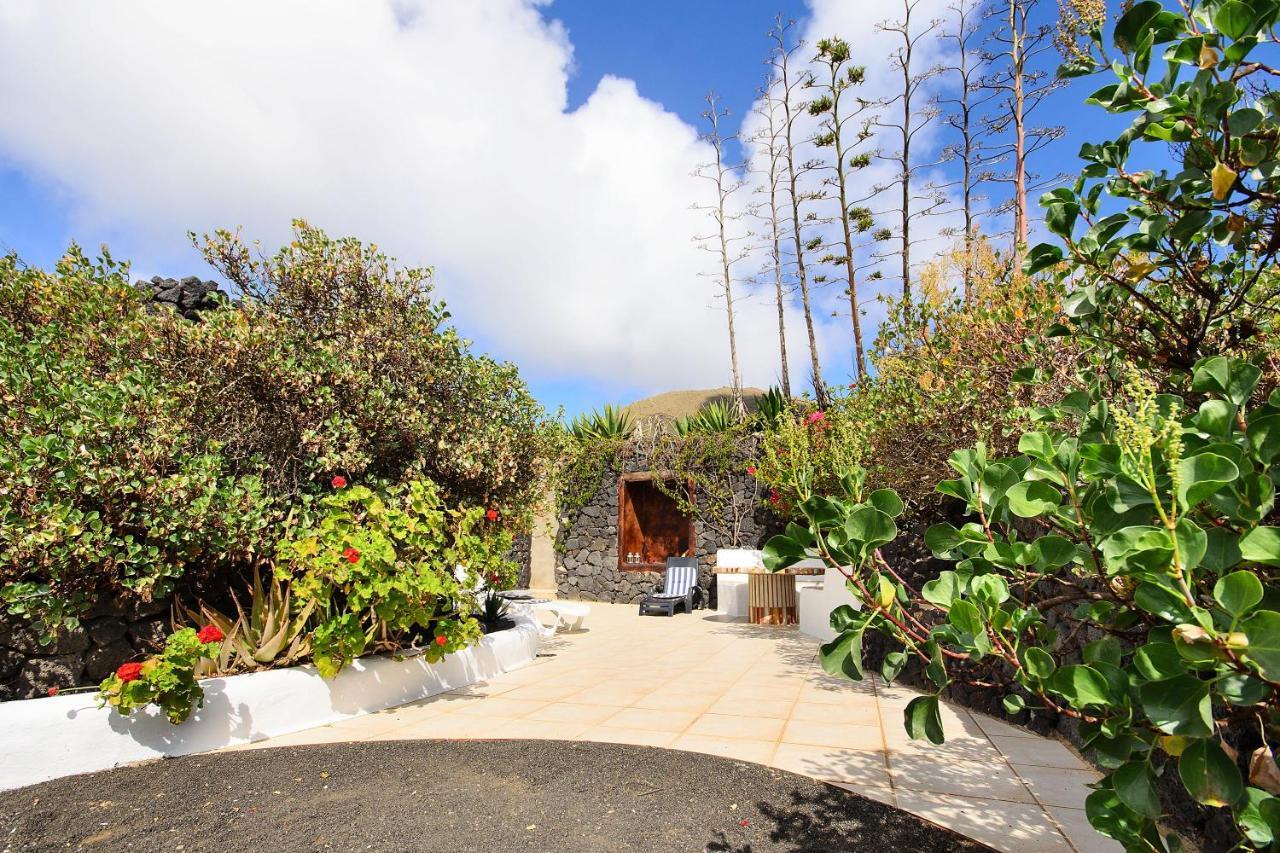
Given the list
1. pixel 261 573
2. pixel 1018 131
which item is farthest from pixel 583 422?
pixel 1018 131

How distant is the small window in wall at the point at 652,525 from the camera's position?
45.9 ft

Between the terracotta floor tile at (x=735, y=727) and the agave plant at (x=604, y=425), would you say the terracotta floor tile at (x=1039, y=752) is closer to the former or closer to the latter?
the terracotta floor tile at (x=735, y=727)

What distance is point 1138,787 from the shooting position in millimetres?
959

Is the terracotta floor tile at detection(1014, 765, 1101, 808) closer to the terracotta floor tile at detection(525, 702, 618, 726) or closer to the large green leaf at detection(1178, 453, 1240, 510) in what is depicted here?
the terracotta floor tile at detection(525, 702, 618, 726)

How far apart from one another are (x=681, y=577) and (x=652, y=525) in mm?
2562

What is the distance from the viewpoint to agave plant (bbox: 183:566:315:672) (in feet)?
15.5

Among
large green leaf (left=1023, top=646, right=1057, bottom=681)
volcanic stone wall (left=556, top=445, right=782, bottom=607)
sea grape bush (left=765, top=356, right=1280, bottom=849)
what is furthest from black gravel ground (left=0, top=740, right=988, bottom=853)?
volcanic stone wall (left=556, top=445, right=782, bottom=607)

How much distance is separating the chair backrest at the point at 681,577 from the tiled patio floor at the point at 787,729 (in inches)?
169

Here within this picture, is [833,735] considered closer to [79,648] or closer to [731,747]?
[731,747]

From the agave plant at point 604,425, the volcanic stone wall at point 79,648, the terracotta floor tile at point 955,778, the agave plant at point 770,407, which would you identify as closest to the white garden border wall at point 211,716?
the volcanic stone wall at point 79,648

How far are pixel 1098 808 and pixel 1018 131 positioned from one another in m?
17.5

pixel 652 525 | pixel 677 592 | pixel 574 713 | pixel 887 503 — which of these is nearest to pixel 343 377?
pixel 574 713

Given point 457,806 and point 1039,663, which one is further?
point 457,806

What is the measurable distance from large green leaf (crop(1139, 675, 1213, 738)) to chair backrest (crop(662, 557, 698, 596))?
36.9 feet
